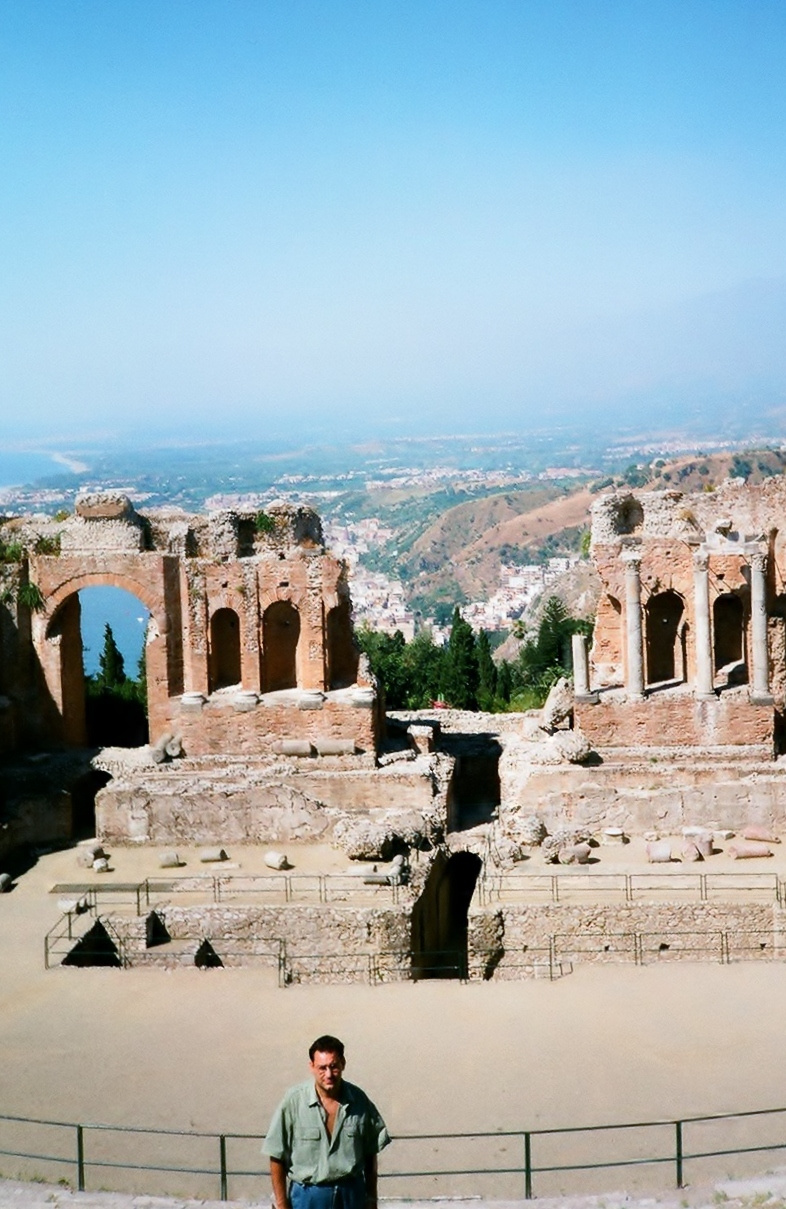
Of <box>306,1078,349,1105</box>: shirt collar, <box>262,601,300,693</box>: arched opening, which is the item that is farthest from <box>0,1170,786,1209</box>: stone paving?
<box>262,601,300,693</box>: arched opening

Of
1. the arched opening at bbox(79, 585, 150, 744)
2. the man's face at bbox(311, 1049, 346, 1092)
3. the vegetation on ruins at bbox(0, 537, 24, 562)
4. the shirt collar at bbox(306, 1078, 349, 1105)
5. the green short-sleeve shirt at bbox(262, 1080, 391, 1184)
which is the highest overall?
the vegetation on ruins at bbox(0, 537, 24, 562)

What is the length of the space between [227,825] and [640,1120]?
11.4 m

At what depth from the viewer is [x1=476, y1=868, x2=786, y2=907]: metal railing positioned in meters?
21.7

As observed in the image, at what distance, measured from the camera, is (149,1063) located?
56.7 feet

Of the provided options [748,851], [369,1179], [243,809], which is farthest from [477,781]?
[369,1179]

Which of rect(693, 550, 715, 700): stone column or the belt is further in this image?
rect(693, 550, 715, 700): stone column

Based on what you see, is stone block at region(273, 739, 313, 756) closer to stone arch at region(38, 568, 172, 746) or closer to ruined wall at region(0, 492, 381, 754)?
ruined wall at region(0, 492, 381, 754)

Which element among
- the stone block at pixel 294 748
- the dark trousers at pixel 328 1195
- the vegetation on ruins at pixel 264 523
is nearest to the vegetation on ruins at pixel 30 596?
the vegetation on ruins at pixel 264 523

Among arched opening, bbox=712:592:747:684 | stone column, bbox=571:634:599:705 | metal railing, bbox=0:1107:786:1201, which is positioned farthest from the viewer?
arched opening, bbox=712:592:747:684

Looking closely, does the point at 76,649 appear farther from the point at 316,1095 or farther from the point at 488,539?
the point at 488,539

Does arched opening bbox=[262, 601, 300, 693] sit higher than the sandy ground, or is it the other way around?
arched opening bbox=[262, 601, 300, 693]

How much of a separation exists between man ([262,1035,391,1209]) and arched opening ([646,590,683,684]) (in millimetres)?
19995

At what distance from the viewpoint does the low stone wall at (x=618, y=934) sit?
68.6 ft

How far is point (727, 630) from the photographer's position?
28.8m
